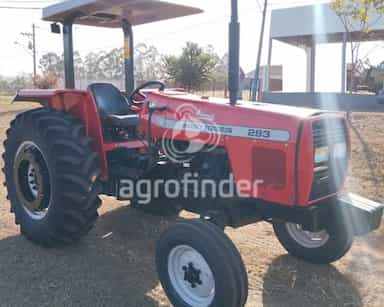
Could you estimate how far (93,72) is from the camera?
184 ft

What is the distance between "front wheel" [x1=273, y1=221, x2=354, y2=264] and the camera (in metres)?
3.43

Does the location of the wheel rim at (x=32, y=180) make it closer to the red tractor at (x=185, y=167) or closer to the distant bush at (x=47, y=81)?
the red tractor at (x=185, y=167)

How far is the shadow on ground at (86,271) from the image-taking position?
10.2 feet

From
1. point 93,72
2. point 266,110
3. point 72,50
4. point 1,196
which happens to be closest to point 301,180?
point 266,110

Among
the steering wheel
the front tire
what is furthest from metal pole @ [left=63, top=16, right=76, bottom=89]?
the front tire

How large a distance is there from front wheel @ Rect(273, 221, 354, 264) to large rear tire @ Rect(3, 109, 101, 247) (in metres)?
1.58

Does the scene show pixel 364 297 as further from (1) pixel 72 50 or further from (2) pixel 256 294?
(1) pixel 72 50

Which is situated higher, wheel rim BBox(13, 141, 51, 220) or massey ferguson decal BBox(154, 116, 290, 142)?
massey ferguson decal BBox(154, 116, 290, 142)

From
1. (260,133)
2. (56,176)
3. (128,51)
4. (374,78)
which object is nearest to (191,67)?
(374,78)

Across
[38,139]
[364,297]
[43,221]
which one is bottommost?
[364,297]

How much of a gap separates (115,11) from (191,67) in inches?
955

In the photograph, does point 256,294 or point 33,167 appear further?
point 33,167

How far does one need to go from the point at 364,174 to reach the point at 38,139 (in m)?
4.55

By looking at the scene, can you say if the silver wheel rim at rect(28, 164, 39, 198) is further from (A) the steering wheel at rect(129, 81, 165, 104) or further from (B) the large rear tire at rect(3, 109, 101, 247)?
(A) the steering wheel at rect(129, 81, 165, 104)
